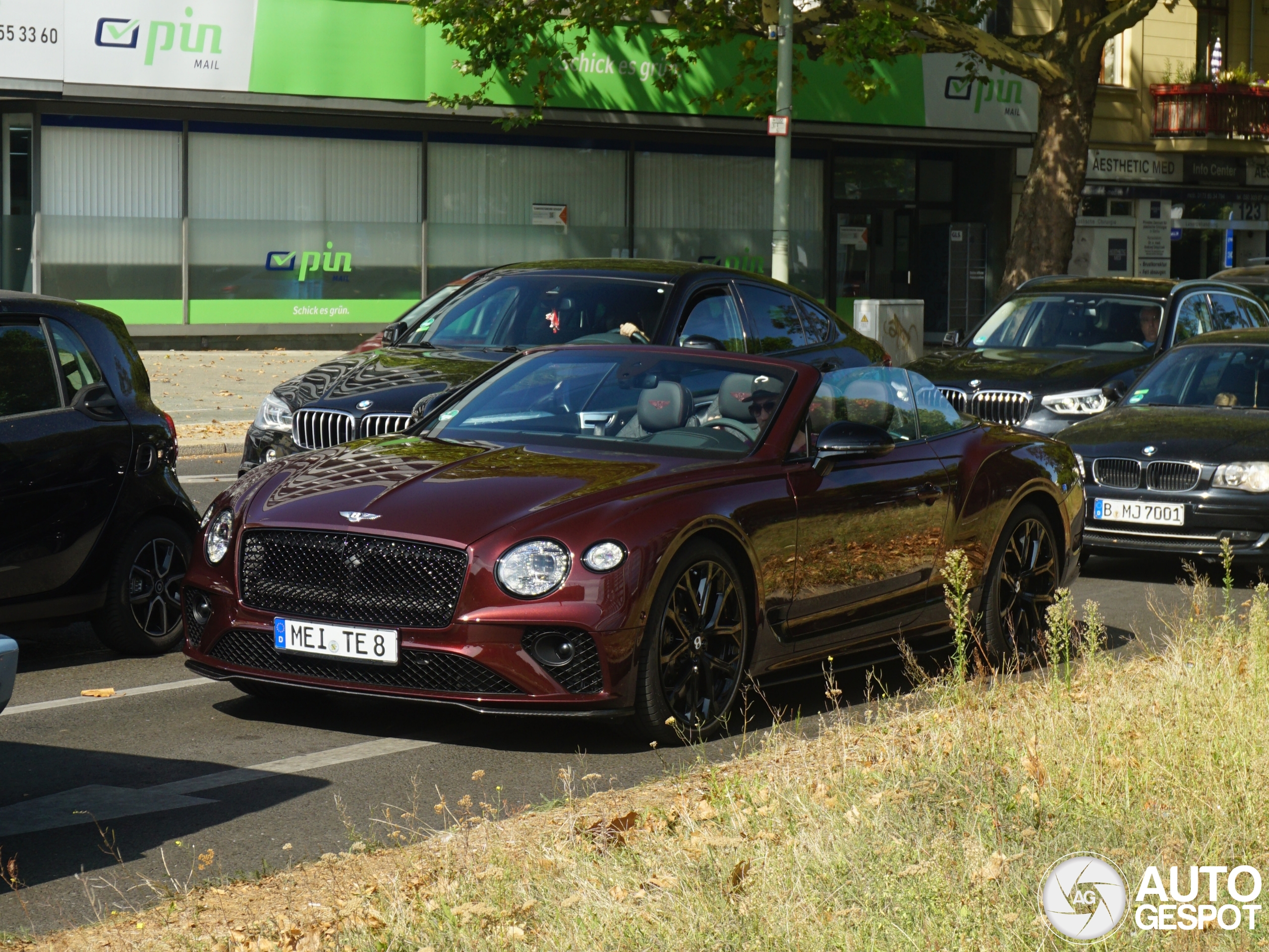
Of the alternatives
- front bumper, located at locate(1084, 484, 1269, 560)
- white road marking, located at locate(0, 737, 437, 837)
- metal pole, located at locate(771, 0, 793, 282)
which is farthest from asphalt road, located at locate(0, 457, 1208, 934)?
metal pole, located at locate(771, 0, 793, 282)

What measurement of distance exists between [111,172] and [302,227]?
10.1ft

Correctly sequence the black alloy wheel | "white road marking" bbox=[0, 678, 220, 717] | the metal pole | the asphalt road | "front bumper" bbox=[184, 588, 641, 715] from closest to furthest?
1. the asphalt road
2. "front bumper" bbox=[184, 588, 641, 715]
3. "white road marking" bbox=[0, 678, 220, 717]
4. the black alloy wheel
5. the metal pole

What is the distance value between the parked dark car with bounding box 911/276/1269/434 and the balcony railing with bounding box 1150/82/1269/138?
22.5 m

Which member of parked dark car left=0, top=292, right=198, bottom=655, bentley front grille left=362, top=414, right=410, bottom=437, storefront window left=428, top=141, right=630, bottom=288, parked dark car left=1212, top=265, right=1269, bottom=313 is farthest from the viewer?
storefront window left=428, top=141, right=630, bottom=288

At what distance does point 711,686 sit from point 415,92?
22.8 meters

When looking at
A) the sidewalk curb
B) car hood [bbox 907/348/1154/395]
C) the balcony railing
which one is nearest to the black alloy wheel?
car hood [bbox 907/348/1154/395]

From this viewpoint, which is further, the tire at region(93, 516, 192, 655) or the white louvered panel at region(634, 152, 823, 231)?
the white louvered panel at region(634, 152, 823, 231)

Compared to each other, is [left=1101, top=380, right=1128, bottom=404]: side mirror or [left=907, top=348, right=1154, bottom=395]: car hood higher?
[left=907, top=348, right=1154, bottom=395]: car hood

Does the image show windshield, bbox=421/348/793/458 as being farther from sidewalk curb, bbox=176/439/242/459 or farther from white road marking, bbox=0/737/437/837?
sidewalk curb, bbox=176/439/242/459

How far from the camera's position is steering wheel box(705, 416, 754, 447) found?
770 centimetres

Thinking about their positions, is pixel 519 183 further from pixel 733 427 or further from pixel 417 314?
pixel 733 427

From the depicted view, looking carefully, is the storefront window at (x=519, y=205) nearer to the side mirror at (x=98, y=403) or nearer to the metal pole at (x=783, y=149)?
the metal pole at (x=783, y=149)

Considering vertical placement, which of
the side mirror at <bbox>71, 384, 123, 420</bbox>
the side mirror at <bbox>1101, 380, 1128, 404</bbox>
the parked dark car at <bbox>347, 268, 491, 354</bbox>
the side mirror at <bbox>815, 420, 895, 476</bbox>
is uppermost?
the parked dark car at <bbox>347, 268, 491, 354</bbox>

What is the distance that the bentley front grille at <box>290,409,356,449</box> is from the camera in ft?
35.9
